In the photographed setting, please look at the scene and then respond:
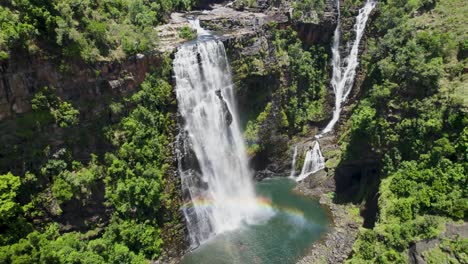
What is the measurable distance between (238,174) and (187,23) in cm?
1927

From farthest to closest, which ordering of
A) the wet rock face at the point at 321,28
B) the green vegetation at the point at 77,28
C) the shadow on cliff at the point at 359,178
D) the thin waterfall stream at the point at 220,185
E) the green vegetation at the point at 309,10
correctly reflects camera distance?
the wet rock face at the point at 321,28 < the green vegetation at the point at 309,10 < the shadow on cliff at the point at 359,178 < the thin waterfall stream at the point at 220,185 < the green vegetation at the point at 77,28

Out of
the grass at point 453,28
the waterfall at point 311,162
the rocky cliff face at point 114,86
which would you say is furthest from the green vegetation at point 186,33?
the grass at point 453,28

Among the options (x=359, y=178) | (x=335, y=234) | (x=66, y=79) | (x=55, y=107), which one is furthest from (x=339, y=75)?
(x=55, y=107)

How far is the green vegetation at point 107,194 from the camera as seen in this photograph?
24250 millimetres

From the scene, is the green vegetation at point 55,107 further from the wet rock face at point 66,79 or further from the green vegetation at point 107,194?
the wet rock face at point 66,79

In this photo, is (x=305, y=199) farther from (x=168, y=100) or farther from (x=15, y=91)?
(x=15, y=91)

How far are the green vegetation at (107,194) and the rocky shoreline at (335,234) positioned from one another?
12.5 meters

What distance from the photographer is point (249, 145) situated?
40.7 metres

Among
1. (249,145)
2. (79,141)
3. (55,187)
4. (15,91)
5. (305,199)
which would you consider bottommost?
(305,199)

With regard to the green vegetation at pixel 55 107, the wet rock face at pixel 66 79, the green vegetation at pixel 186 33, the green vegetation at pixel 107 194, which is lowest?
the green vegetation at pixel 107 194

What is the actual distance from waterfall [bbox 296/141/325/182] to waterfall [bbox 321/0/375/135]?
3613 mm

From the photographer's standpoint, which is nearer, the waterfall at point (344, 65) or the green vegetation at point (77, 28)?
the green vegetation at point (77, 28)

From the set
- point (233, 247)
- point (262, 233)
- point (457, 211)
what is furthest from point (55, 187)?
point (457, 211)

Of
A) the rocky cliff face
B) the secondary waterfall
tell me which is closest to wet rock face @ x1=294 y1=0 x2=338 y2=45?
the rocky cliff face
